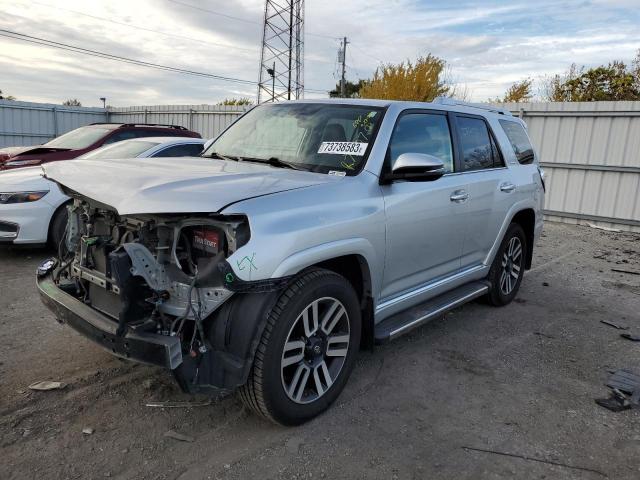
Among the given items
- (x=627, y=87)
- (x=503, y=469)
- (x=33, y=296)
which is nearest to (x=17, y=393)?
(x=33, y=296)

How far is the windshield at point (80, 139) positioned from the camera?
855 cm

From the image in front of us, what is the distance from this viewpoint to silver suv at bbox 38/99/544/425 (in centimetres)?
259

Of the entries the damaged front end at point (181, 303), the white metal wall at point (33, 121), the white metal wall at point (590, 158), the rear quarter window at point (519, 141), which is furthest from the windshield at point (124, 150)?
the white metal wall at point (33, 121)

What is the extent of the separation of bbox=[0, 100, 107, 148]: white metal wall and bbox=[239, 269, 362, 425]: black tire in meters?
18.6

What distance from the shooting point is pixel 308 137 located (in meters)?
3.83

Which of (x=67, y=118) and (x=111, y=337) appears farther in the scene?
(x=67, y=118)

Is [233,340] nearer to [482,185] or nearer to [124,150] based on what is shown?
[482,185]

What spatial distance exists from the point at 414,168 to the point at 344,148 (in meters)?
0.54

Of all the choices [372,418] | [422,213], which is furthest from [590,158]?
[372,418]

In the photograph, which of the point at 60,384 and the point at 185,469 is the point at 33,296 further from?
the point at 185,469

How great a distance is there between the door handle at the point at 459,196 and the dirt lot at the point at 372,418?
4.09ft

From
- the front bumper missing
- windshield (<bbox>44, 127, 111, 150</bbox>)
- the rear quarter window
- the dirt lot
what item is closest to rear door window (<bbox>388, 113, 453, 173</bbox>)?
the rear quarter window

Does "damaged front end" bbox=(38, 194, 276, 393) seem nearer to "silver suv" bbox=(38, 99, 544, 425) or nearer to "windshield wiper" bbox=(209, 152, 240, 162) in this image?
"silver suv" bbox=(38, 99, 544, 425)

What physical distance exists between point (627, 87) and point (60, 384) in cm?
2583
